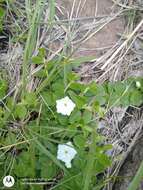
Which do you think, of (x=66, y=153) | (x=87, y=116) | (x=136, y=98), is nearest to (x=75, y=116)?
(x=87, y=116)

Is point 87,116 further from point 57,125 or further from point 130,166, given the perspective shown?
point 130,166

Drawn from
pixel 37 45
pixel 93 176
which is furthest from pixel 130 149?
pixel 37 45

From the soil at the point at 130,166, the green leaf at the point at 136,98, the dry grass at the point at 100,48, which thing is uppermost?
the dry grass at the point at 100,48

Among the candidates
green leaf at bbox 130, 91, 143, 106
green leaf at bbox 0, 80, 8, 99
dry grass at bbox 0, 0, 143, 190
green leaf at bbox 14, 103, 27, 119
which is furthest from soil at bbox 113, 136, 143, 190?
green leaf at bbox 0, 80, 8, 99

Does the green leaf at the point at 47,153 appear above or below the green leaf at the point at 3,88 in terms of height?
below

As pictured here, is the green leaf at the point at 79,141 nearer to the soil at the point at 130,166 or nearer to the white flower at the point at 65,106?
the white flower at the point at 65,106

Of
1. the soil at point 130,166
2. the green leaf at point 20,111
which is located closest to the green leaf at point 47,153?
the green leaf at point 20,111

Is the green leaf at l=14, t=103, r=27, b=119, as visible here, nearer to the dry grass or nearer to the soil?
the dry grass
